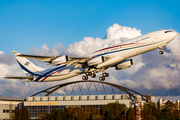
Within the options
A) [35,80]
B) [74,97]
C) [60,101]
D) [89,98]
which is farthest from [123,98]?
[35,80]

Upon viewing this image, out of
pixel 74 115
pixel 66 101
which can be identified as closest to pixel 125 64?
pixel 74 115

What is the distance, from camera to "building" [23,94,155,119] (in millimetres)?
108750

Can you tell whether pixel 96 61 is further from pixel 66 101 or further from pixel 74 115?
pixel 66 101

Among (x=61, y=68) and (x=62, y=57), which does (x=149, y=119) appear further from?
(x=62, y=57)

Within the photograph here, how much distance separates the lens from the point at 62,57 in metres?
47.3

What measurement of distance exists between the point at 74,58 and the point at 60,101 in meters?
69.6

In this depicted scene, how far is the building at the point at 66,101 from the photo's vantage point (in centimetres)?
10875

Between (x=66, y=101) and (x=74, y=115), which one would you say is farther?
(x=66, y=101)

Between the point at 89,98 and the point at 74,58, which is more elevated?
the point at 74,58

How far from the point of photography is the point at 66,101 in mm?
113500

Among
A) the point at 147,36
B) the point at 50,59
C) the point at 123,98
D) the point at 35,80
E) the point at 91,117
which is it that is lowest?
the point at 91,117

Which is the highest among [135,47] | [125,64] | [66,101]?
[135,47]

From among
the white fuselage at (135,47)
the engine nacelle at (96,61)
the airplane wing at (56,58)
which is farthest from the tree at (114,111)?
the white fuselage at (135,47)

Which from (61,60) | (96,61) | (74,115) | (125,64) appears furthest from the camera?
(74,115)
